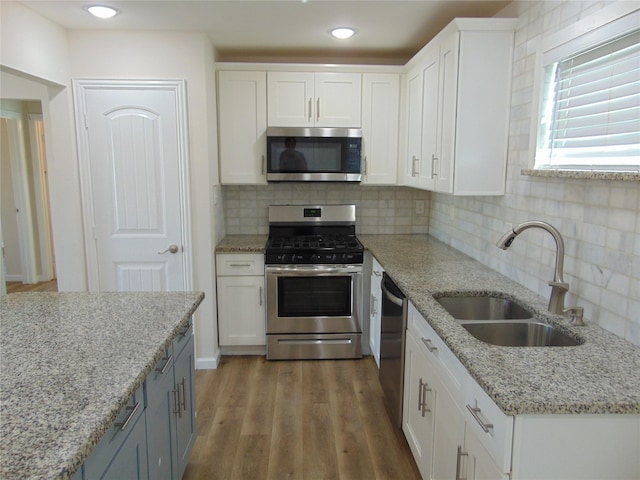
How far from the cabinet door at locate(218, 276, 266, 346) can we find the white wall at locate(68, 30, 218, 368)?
41 cm

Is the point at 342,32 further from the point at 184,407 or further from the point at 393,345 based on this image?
the point at 184,407

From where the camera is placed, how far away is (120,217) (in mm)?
3141

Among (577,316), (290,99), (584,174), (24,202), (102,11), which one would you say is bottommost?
(577,316)

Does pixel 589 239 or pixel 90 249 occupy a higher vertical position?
pixel 589 239

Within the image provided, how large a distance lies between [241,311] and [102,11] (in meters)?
2.19

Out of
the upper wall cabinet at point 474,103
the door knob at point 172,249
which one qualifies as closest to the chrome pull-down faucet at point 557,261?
the upper wall cabinet at point 474,103

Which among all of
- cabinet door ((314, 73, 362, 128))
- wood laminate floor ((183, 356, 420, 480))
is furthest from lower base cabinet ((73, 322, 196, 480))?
cabinet door ((314, 73, 362, 128))

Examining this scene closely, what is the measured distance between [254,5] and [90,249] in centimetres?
204

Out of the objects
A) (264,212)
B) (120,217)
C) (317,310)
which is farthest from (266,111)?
(317,310)

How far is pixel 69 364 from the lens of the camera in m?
1.32

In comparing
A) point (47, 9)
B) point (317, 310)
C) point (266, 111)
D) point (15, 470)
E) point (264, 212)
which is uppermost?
point (47, 9)

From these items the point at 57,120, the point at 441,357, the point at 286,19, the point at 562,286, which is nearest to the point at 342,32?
the point at 286,19

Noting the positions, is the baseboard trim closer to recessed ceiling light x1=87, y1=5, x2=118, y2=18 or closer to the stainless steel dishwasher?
the stainless steel dishwasher

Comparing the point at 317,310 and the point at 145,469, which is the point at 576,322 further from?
the point at 317,310
